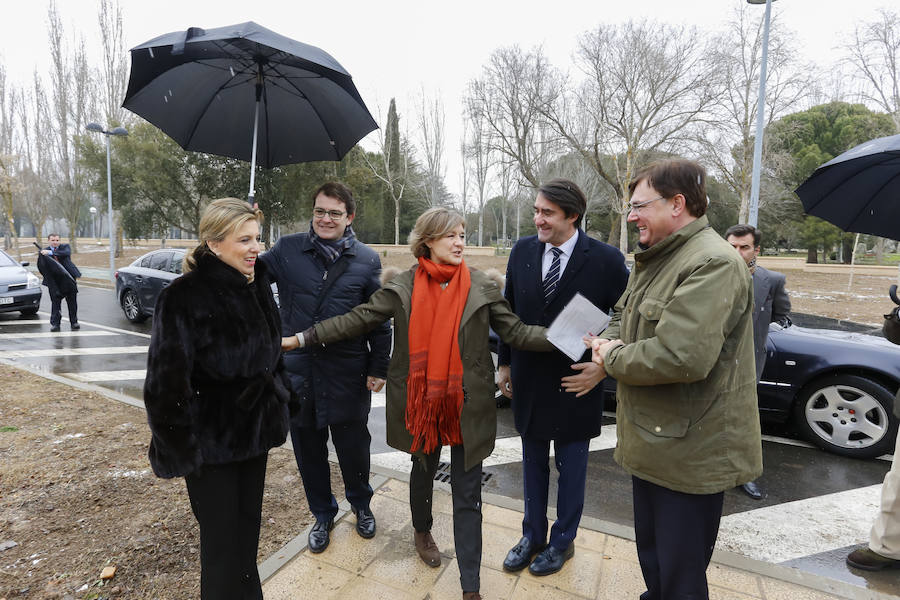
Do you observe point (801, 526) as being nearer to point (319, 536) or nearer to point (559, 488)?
point (559, 488)

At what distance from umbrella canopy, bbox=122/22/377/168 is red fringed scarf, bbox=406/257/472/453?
1.33 metres

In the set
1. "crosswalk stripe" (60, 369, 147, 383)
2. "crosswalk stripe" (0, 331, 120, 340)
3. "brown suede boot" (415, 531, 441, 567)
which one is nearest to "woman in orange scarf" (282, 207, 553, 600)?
"brown suede boot" (415, 531, 441, 567)

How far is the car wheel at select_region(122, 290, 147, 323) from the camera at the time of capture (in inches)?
432

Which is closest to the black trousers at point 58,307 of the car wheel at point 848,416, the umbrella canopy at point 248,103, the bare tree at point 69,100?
the umbrella canopy at point 248,103

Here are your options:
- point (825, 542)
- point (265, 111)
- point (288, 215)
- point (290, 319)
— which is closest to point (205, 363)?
point (290, 319)

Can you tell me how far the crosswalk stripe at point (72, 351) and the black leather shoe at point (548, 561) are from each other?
817 centimetres

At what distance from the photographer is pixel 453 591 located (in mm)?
2572

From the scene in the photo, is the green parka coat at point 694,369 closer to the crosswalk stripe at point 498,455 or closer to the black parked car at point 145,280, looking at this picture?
the crosswalk stripe at point 498,455

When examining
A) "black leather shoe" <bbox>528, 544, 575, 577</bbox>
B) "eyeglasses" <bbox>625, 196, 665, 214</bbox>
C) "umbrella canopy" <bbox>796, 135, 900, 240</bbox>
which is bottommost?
"black leather shoe" <bbox>528, 544, 575, 577</bbox>

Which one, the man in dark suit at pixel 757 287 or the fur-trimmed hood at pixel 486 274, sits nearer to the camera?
the fur-trimmed hood at pixel 486 274

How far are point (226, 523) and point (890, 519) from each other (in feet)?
11.9

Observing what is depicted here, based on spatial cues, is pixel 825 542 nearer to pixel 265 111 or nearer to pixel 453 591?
pixel 453 591

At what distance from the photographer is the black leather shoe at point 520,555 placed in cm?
273

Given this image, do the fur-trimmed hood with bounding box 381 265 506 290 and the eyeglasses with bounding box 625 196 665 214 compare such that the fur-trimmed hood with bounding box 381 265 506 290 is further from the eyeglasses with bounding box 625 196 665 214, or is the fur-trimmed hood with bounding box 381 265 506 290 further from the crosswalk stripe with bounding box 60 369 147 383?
the crosswalk stripe with bounding box 60 369 147 383
